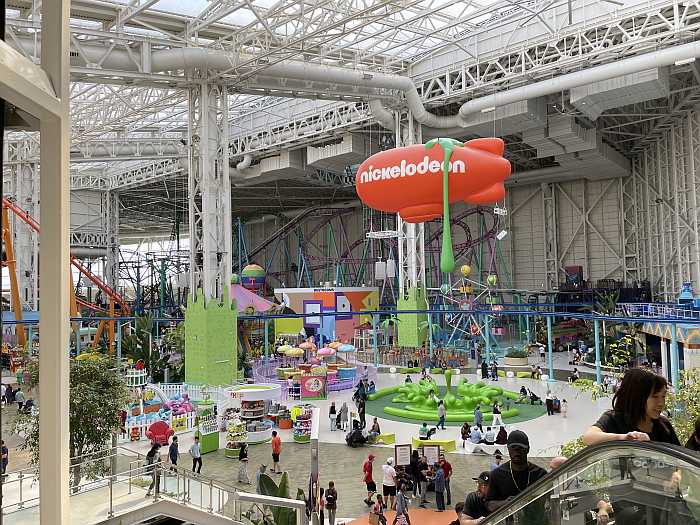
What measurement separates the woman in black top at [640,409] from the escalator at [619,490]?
0.33 metres

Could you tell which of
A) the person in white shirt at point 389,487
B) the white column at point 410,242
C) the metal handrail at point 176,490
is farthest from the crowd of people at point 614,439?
the white column at point 410,242

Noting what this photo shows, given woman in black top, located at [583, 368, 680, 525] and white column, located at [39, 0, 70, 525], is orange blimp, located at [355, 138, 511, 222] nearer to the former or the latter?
woman in black top, located at [583, 368, 680, 525]

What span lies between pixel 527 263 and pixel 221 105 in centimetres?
2364

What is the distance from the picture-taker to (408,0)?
1565cm

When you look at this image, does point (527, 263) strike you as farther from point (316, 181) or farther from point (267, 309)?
point (267, 309)

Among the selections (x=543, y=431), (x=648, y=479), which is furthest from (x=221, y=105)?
(x=648, y=479)

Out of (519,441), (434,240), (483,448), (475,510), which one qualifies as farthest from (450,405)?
(434,240)

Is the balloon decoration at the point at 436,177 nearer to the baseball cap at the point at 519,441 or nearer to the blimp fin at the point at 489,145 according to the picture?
the blimp fin at the point at 489,145

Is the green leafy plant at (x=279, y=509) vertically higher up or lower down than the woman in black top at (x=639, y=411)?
lower down

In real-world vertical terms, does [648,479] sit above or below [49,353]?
below

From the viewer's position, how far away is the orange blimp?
481 inches

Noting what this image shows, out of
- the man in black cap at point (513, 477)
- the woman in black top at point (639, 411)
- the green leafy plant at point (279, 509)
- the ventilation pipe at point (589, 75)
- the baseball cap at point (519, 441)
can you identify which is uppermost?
the ventilation pipe at point (589, 75)

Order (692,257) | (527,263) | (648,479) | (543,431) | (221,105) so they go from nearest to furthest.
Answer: (648,479) < (543,431) < (221,105) < (692,257) < (527,263)

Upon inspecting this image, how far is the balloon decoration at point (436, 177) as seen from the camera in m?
12.2
